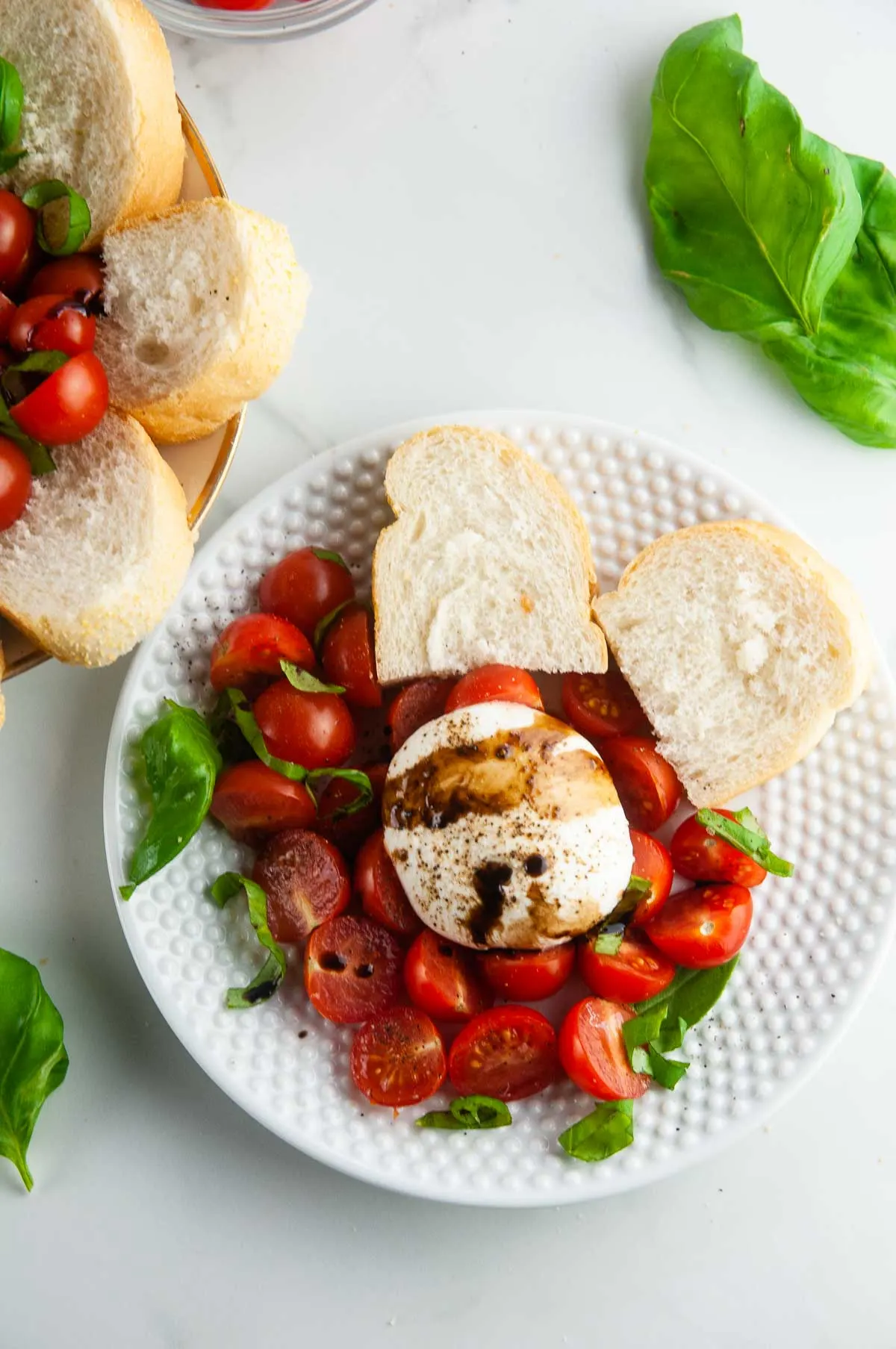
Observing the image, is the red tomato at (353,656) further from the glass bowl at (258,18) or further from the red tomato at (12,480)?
the glass bowl at (258,18)

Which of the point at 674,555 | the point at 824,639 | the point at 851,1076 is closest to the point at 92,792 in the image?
the point at 674,555

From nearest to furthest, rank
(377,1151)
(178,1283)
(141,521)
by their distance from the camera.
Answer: (141,521), (377,1151), (178,1283)

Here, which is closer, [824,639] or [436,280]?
[824,639]

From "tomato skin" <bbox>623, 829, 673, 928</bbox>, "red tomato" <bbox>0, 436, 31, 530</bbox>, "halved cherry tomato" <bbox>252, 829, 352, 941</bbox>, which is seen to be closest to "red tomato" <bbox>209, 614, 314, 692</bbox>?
"halved cherry tomato" <bbox>252, 829, 352, 941</bbox>

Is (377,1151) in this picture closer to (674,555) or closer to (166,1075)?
(166,1075)

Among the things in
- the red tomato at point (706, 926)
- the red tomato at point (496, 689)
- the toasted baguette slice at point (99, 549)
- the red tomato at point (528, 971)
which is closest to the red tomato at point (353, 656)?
the red tomato at point (496, 689)

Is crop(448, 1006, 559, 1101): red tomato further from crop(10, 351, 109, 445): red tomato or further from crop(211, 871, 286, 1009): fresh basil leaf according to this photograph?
crop(10, 351, 109, 445): red tomato
